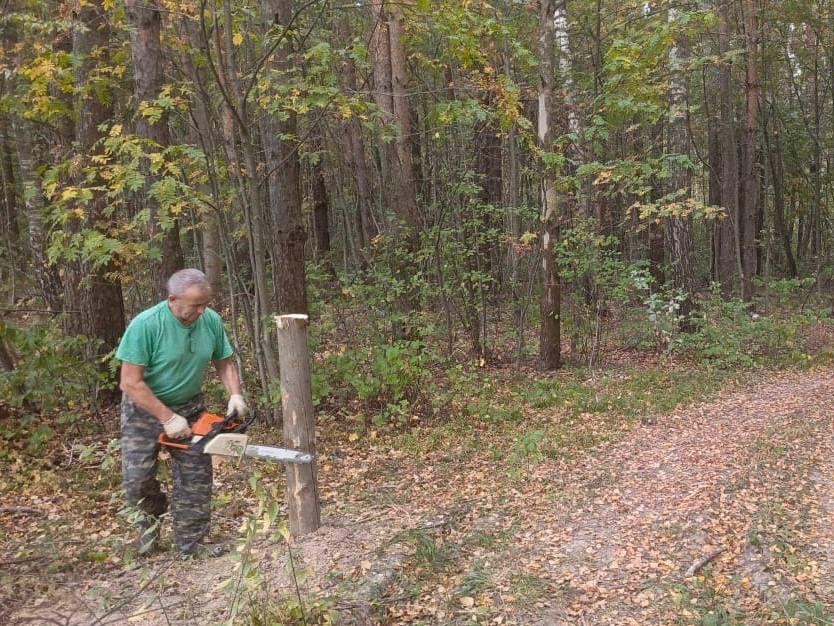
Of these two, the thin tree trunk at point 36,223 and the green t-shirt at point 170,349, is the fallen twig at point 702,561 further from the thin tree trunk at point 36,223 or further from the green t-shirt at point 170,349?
the thin tree trunk at point 36,223

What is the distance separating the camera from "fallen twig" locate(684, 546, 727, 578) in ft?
12.6

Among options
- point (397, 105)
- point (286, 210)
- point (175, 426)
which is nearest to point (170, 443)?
point (175, 426)

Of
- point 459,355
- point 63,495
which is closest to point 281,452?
point 63,495

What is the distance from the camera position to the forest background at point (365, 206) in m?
6.27

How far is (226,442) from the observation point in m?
3.73

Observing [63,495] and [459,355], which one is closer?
[63,495]

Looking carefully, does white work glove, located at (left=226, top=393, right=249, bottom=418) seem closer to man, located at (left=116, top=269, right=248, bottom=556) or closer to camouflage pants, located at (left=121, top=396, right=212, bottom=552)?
man, located at (left=116, top=269, right=248, bottom=556)

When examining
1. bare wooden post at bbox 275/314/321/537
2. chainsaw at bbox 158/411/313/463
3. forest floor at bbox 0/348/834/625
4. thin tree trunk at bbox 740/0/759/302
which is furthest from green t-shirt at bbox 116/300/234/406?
thin tree trunk at bbox 740/0/759/302

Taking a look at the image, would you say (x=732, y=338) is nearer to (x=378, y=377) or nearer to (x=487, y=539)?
(x=378, y=377)

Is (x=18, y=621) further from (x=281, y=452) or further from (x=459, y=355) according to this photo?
(x=459, y=355)

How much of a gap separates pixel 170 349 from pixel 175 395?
0.34 meters

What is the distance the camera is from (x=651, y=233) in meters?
13.0

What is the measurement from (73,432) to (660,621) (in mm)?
6050

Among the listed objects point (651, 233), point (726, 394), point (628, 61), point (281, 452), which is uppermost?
point (628, 61)
